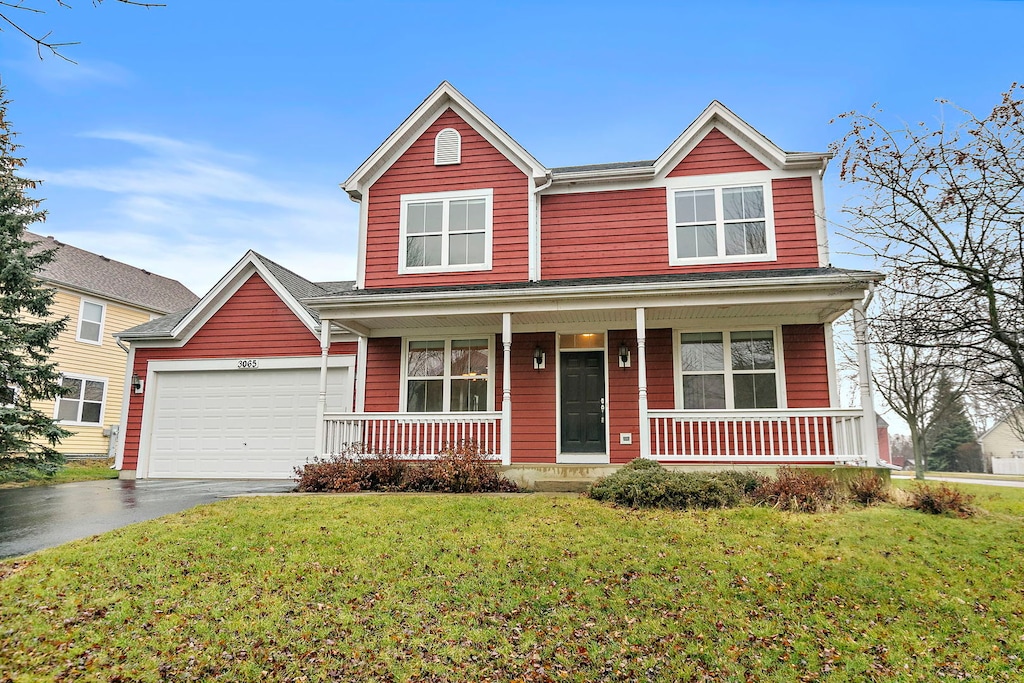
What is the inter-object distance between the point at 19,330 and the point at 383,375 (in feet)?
26.6

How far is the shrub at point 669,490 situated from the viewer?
8547 mm

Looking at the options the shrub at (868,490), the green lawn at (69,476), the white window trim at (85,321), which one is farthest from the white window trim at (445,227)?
the white window trim at (85,321)

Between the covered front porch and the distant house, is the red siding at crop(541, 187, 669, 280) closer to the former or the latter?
the covered front porch

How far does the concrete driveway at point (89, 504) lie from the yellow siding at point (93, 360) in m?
8.64

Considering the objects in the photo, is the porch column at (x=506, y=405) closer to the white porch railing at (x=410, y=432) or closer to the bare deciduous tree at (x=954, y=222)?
the white porch railing at (x=410, y=432)

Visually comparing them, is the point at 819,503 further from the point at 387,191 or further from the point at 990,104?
the point at 387,191

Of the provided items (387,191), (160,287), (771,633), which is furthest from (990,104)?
(160,287)

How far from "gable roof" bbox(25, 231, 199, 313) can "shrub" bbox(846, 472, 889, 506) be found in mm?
22188

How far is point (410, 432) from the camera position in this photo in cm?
1148

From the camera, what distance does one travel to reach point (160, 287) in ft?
84.7

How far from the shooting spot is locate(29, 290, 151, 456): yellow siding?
20.2 meters

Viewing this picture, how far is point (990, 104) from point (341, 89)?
15.0 m

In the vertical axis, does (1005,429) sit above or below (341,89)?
below

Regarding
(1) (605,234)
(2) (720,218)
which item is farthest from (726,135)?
(1) (605,234)
